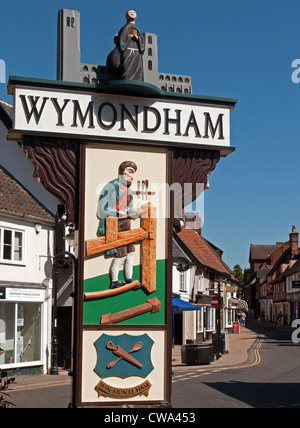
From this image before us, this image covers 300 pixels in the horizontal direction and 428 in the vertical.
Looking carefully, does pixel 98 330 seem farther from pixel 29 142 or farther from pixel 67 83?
pixel 67 83

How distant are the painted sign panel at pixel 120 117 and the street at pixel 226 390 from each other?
784 centimetres

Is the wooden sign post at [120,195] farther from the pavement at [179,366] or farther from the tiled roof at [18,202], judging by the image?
the tiled roof at [18,202]

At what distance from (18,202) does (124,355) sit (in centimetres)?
1572

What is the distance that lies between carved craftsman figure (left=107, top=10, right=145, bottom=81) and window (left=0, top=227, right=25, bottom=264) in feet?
46.0

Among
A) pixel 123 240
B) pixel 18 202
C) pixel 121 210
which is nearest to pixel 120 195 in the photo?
pixel 121 210

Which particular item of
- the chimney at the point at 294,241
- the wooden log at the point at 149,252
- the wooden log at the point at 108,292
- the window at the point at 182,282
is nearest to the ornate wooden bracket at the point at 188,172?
the wooden log at the point at 149,252

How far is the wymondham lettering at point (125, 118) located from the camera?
23.5 feet

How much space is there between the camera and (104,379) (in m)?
7.10

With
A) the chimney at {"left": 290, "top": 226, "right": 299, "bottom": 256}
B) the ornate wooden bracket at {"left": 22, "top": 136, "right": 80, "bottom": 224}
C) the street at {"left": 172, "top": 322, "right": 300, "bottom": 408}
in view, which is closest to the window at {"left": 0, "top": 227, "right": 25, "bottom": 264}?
the street at {"left": 172, "top": 322, "right": 300, "bottom": 408}

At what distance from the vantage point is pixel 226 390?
55.5ft

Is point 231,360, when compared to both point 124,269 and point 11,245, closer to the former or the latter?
point 11,245

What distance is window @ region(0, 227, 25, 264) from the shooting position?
2070 cm

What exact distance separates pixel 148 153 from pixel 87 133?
789 millimetres
